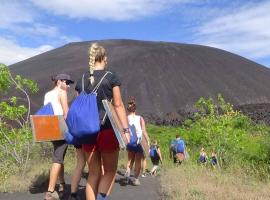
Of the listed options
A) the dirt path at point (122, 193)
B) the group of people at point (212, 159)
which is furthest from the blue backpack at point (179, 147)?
the dirt path at point (122, 193)

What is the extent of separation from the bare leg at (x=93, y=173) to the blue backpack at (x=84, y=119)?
0.66 ft

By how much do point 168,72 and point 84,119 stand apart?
117 feet

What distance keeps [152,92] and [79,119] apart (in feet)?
105

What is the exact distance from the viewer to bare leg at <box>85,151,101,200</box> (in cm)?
480

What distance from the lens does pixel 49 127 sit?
6203 mm

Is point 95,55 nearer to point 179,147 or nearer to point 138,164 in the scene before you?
point 138,164

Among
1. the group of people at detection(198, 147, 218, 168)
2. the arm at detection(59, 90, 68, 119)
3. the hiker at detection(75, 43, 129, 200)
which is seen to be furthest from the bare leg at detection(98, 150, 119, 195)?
the group of people at detection(198, 147, 218, 168)

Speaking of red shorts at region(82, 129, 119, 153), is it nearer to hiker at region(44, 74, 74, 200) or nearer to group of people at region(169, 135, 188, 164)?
hiker at region(44, 74, 74, 200)

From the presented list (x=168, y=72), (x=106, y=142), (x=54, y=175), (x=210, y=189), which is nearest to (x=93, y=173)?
(x=106, y=142)

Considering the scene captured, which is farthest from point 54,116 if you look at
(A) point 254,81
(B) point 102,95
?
(A) point 254,81

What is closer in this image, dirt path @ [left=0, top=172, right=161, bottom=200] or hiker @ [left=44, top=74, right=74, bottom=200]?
hiker @ [left=44, top=74, right=74, bottom=200]

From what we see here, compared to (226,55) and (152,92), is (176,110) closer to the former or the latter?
(152,92)

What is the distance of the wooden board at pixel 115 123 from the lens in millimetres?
4496

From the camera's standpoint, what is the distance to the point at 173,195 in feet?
21.3
